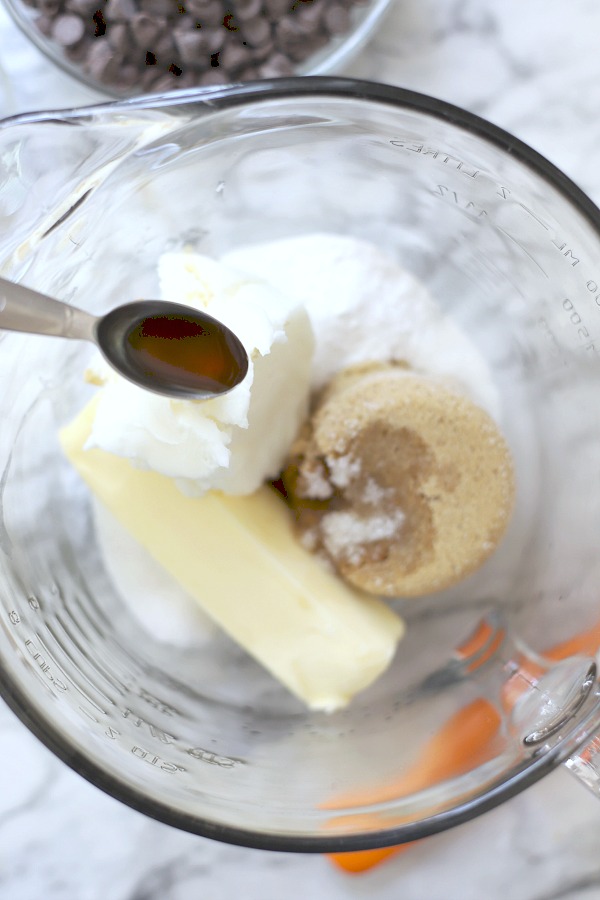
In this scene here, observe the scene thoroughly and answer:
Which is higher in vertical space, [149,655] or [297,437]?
[297,437]

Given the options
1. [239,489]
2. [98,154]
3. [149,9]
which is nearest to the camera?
[98,154]

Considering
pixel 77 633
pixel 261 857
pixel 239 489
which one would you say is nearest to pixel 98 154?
pixel 239 489

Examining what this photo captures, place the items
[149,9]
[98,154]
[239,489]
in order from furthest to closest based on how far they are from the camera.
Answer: [149,9]
[239,489]
[98,154]

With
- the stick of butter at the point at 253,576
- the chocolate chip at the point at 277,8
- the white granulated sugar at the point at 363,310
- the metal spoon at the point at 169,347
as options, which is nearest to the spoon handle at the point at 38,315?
the metal spoon at the point at 169,347

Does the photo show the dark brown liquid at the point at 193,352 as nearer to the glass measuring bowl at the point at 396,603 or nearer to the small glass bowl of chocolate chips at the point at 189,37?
the glass measuring bowl at the point at 396,603

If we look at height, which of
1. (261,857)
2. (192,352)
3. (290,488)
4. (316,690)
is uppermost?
(192,352)

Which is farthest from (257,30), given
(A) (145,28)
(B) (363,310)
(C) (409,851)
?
(C) (409,851)

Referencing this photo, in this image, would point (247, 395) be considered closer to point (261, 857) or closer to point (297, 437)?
point (297, 437)
